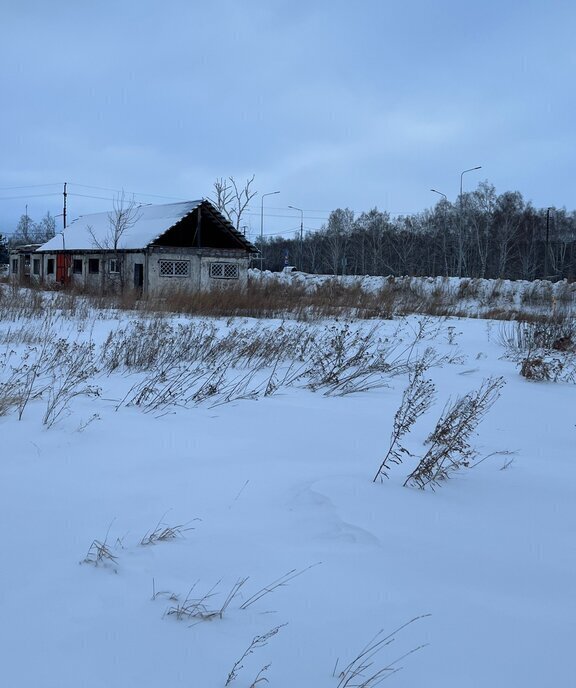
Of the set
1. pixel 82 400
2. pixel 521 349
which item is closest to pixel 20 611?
pixel 82 400

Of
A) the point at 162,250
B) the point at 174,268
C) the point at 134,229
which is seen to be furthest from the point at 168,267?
the point at 134,229

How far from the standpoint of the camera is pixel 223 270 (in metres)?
28.0

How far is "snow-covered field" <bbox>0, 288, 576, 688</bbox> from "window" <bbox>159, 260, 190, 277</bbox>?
72.2 ft

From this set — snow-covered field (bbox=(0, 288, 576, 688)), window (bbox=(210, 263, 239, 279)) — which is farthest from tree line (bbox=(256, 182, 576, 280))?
snow-covered field (bbox=(0, 288, 576, 688))

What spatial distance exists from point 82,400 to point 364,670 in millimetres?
3875

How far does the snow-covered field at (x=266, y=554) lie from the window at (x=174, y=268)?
2202 cm

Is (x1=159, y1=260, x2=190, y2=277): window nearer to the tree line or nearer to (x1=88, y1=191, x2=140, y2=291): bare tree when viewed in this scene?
(x1=88, y1=191, x2=140, y2=291): bare tree

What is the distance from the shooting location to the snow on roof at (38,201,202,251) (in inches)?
1045

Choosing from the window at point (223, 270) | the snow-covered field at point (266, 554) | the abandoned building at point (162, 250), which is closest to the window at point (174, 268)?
the abandoned building at point (162, 250)

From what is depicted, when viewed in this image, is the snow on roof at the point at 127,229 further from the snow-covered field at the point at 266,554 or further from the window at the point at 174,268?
the snow-covered field at the point at 266,554

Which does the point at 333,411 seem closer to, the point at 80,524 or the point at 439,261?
the point at 80,524

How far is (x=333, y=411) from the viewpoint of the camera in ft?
18.0

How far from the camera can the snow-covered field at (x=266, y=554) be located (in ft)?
6.47

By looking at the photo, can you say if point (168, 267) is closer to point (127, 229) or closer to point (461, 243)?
point (127, 229)
